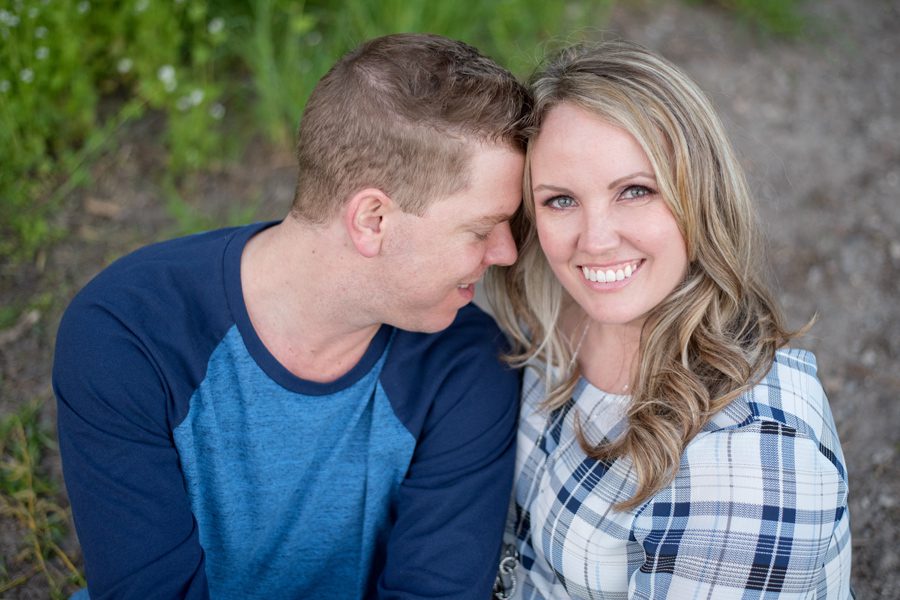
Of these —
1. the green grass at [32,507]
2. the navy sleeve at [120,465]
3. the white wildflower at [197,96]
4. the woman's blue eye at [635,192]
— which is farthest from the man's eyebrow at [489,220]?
the white wildflower at [197,96]

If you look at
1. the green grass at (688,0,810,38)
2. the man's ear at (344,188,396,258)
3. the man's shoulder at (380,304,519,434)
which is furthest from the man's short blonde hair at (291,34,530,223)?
the green grass at (688,0,810,38)

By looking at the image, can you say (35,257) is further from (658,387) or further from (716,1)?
(716,1)

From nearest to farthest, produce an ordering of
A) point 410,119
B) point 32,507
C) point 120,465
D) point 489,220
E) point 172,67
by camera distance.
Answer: point 120,465, point 410,119, point 489,220, point 32,507, point 172,67

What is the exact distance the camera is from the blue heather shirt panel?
87.1 inches

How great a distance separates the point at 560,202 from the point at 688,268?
372mm

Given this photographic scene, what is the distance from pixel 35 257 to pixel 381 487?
7.01 feet

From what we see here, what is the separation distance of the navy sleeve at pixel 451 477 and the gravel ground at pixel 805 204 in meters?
1.31

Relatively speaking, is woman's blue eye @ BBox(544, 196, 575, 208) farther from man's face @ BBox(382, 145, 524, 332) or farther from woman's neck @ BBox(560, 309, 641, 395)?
woman's neck @ BBox(560, 309, 641, 395)

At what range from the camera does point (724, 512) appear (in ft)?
6.22

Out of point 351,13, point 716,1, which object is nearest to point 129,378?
point 351,13

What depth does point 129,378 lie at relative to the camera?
2055 millimetres

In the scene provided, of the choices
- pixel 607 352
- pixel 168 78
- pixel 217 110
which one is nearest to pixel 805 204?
pixel 607 352

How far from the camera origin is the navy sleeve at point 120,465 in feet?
6.66

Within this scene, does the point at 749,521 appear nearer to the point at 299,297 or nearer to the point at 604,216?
the point at 604,216
